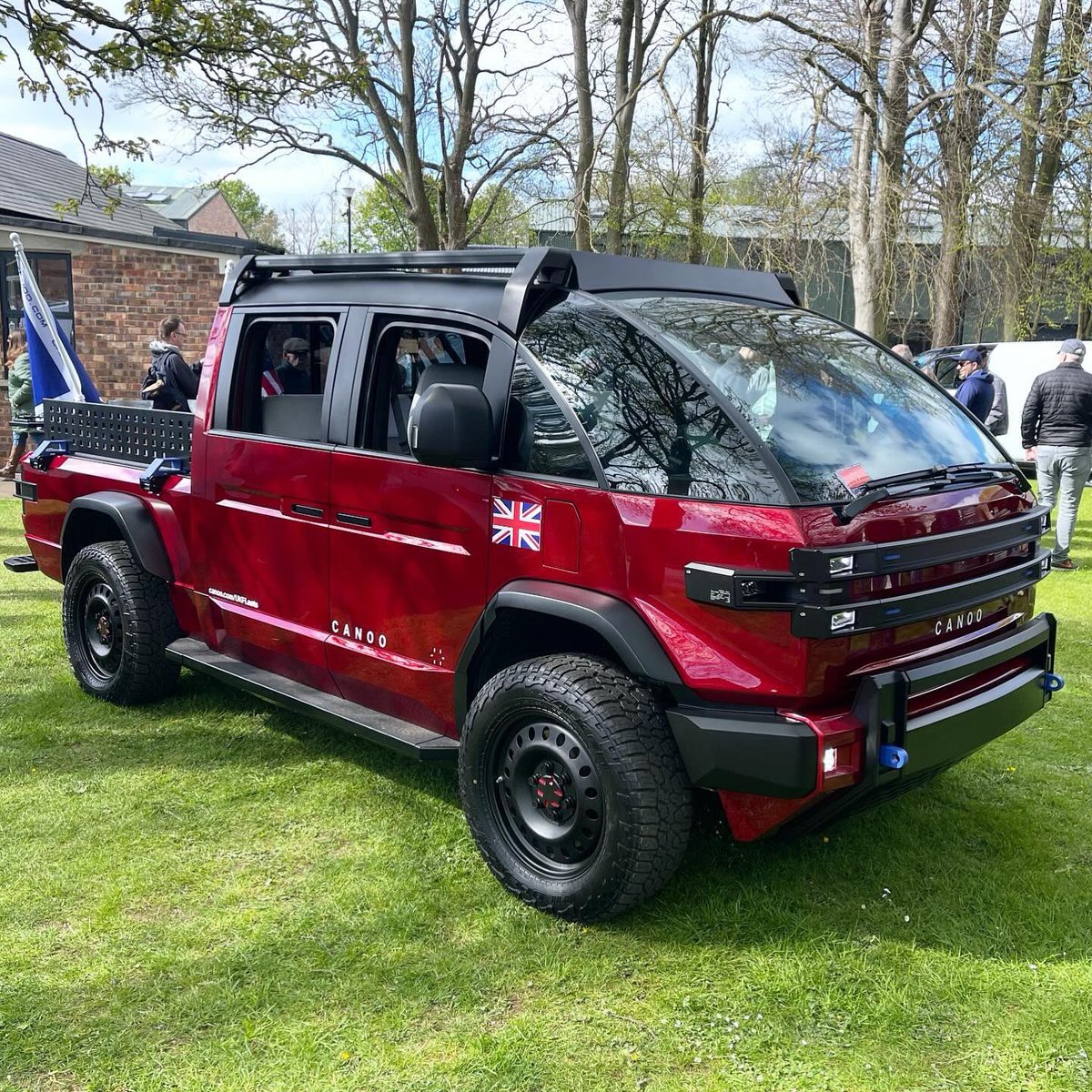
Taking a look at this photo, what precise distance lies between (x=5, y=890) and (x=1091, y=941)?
3551 mm

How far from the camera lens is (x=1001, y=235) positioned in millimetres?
16062

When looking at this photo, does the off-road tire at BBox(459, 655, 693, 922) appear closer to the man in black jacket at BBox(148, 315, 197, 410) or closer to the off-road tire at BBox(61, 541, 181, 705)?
the off-road tire at BBox(61, 541, 181, 705)

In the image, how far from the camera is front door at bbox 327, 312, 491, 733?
12.4ft

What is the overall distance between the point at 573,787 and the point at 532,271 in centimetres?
171

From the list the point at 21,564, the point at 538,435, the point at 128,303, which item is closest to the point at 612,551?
the point at 538,435

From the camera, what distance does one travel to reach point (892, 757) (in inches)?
122

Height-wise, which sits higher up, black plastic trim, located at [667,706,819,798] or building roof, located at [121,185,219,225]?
building roof, located at [121,185,219,225]

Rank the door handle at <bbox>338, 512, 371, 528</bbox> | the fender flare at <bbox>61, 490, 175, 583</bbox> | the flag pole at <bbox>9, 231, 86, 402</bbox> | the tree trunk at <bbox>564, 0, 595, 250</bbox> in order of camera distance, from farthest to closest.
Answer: the tree trunk at <bbox>564, 0, 595, 250</bbox> → the flag pole at <bbox>9, 231, 86, 402</bbox> → the fender flare at <bbox>61, 490, 175, 583</bbox> → the door handle at <bbox>338, 512, 371, 528</bbox>

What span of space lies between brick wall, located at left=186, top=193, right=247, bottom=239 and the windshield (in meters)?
61.5

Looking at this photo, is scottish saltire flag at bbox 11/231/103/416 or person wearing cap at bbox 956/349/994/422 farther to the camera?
person wearing cap at bbox 956/349/994/422

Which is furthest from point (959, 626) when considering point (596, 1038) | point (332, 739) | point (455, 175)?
point (455, 175)

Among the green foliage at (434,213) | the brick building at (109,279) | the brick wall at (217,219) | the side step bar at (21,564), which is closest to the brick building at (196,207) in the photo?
the brick wall at (217,219)

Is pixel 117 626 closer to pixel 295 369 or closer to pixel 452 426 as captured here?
pixel 295 369

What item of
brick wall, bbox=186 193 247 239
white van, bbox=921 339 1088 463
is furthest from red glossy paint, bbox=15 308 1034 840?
brick wall, bbox=186 193 247 239
